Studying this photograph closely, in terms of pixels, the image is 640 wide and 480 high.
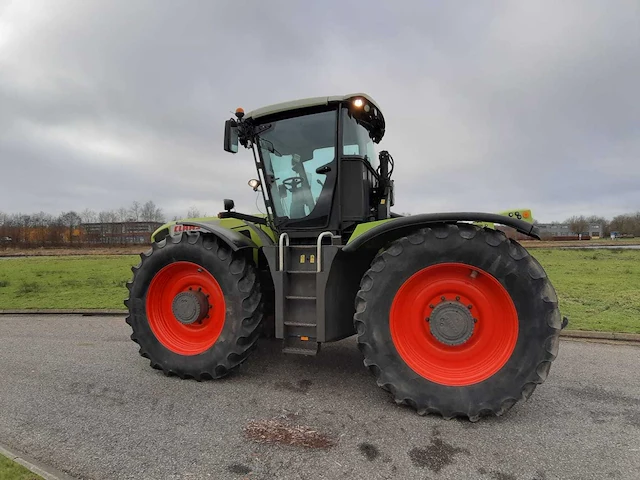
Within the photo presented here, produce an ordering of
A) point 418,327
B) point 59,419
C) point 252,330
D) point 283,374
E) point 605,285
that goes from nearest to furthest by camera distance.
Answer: point 59,419, point 418,327, point 252,330, point 283,374, point 605,285

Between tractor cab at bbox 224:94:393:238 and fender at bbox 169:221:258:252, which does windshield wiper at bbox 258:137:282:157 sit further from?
fender at bbox 169:221:258:252

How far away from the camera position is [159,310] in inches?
163

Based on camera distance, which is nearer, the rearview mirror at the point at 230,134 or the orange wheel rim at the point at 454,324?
the orange wheel rim at the point at 454,324

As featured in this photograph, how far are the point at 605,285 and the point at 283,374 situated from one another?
1001cm

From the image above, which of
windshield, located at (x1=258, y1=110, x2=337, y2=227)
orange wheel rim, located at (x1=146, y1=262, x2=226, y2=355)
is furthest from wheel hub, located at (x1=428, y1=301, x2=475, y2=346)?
orange wheel rim, located at (x1=146, y1=262, x2=226, y2=355)

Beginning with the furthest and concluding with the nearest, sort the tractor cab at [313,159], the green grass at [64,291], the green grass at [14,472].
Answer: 1. the green grass at [64,291]
2. the tractor cab at [313,159]
3. the green grass at [14,472]

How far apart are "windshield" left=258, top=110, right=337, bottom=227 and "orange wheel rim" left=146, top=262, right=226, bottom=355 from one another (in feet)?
3.53

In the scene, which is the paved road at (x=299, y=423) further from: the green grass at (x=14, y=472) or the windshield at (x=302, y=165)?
the windshield at (x=302, y=165)

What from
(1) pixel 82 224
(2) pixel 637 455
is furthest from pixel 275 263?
(1) pixel 82 224

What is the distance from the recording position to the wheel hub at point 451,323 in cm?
300

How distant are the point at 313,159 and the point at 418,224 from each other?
1.37 m

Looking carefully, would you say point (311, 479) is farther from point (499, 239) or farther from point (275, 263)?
point (499, 239)

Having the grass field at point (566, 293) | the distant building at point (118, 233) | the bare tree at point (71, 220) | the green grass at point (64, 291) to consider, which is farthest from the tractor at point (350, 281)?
the bare tree at point (71, 220)

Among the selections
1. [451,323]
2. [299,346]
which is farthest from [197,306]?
[451,323]
